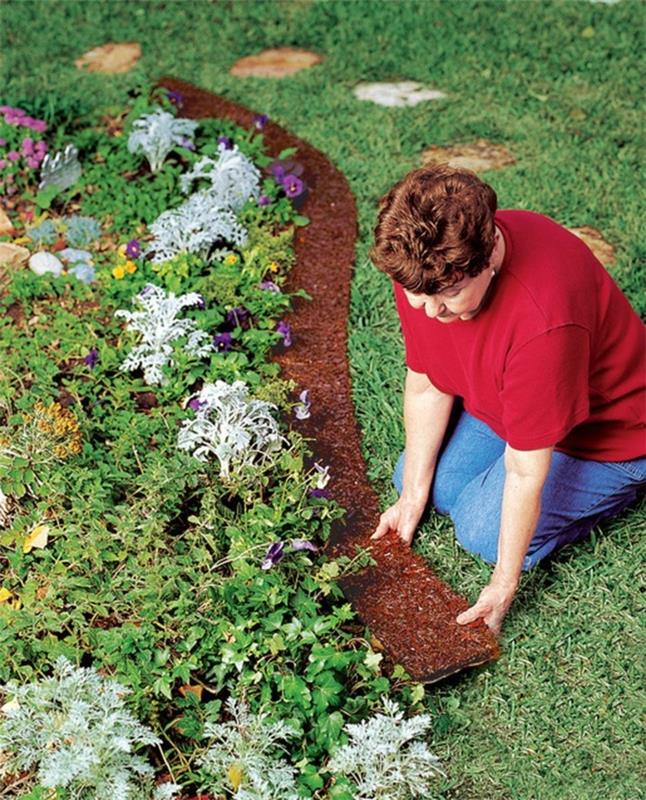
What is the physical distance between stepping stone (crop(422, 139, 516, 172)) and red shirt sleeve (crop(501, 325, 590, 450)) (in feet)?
9.20

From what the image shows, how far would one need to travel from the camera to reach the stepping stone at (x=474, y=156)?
232 inches

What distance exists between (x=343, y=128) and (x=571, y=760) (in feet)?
12.5

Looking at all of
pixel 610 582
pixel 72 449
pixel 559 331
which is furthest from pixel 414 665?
pixel 72 449

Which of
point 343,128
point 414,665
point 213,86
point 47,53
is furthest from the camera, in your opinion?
point 47,53

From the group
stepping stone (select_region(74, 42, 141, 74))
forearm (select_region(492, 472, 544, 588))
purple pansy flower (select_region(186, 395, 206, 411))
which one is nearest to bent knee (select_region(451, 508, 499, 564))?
forearm (select_region(492, 472, 544, 588))

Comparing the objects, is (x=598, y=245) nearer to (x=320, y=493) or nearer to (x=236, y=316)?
(x=236, y=316)

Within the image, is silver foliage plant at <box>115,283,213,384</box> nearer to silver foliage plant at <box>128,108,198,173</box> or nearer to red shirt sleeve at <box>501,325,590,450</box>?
silver foliage plant at <box>128,108,198,173</box>

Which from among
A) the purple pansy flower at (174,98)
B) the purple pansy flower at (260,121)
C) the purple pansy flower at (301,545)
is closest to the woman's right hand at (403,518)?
the purple pansy flower at (301,545)

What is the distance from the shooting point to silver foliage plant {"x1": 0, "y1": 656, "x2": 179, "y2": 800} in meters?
2.95

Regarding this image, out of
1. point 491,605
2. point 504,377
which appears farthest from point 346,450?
point 504,377

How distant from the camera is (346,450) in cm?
410

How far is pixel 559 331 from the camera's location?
3.14 metres

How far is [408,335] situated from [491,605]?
0.84 metres

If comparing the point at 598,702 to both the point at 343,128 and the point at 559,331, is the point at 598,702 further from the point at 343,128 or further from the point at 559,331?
the point at 343,128
